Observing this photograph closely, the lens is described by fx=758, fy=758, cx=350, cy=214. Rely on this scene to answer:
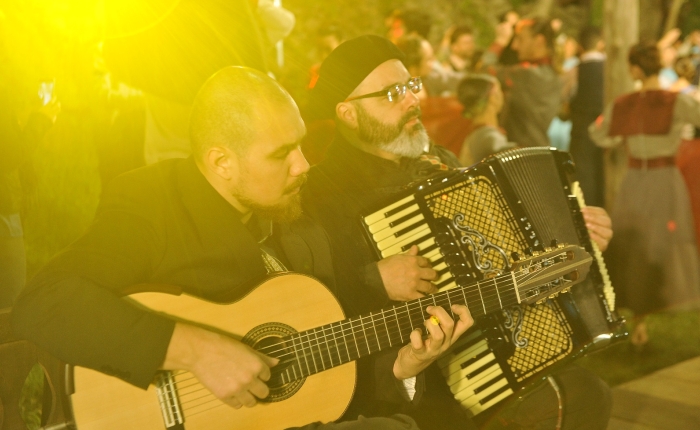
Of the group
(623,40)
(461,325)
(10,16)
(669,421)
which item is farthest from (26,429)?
(623,40)

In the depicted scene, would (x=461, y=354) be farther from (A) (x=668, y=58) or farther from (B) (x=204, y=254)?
(A) (x=668, y=58)

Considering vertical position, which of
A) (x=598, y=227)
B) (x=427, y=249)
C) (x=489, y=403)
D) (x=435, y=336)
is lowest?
(x=489, y=403)

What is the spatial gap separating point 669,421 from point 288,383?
2235mm

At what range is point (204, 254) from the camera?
7.20 ft

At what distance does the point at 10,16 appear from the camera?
3.18 metres

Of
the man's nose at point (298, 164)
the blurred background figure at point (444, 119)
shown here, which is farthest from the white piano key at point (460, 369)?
the blurred background figure at point (444, 119)

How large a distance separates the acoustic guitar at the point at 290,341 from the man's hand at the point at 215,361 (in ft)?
0.29

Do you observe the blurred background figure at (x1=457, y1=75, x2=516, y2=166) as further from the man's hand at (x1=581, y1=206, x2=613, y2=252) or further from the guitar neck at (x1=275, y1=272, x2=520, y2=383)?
the guitar neck at (x1=275, y1=272, x2=520, y2=383)

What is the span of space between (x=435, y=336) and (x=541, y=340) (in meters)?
0.51

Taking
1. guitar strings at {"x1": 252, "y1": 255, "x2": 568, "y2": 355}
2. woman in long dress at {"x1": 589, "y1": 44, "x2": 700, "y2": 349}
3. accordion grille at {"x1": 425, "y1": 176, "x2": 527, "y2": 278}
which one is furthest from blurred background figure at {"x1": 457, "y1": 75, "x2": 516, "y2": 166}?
guitar strings at {"x1": 252, "y1": 255, "x2": 568, "y2": 355}

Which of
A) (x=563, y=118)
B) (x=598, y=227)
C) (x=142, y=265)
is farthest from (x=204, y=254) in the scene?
(x=563, y=118)

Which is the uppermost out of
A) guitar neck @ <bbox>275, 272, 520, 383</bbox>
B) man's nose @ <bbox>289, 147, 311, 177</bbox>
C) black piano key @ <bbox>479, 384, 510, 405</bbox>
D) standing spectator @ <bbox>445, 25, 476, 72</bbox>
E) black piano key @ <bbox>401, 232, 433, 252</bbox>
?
standing spectator @ <bbox>445, 25, 476, 72</bbox>

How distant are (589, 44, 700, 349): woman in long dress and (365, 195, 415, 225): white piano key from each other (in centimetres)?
308

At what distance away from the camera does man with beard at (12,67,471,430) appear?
1916mm
